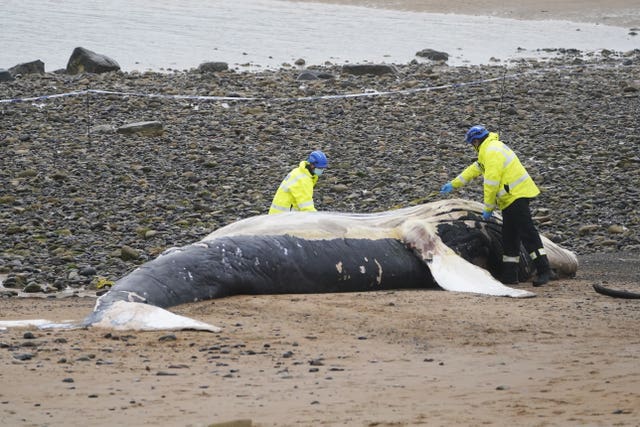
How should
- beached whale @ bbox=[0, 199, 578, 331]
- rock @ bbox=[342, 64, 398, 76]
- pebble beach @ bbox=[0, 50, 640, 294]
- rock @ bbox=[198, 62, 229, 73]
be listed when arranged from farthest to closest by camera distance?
rock @ bbox=[198, 62, 229, 73]
rock @ bbox=[342, 64, 398, 76]
pebble beach @ bbox=[0, 50, 640, 294]
beached whale @ bbox=[0, 199, 578, 331]

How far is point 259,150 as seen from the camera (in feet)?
60.6

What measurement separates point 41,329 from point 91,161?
29.0 ft

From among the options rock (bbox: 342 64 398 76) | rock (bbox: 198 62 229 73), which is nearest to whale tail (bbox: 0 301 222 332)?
rock (bbox: 342 64 398 76)

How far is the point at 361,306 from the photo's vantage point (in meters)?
10.1

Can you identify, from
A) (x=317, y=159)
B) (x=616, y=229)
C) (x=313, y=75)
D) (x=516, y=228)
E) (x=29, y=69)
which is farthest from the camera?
(x=29, y=69)

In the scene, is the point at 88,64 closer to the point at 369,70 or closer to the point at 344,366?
the point at 369,70

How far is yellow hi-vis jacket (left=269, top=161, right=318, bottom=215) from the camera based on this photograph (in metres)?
13.1

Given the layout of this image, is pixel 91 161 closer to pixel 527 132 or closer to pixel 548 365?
pixel 527 132

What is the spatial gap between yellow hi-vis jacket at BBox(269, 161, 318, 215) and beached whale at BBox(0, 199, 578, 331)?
1.27 m

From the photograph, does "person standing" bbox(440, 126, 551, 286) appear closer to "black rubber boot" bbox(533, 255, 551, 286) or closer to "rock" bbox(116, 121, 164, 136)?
"black rubber boot" bbox(533, 255, 551, 286)

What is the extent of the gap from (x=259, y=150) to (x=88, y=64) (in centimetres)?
786

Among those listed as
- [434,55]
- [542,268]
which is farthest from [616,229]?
[434,55]

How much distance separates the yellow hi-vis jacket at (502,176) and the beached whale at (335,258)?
423mm

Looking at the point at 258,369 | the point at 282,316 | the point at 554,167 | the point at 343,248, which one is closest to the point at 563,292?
the point at 343,248
